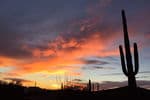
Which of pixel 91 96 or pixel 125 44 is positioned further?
pixel 91 96

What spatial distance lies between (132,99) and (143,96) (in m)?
8.08

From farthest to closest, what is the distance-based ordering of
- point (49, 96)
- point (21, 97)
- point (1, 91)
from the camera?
point (49, 96) → point (21, 97) → point (1, 91)

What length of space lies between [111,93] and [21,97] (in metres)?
8.23

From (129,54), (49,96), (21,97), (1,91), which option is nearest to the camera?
(129,54)

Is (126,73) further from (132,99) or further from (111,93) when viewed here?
(111,93)

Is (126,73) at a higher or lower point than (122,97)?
higher

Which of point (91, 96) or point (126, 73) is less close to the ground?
point (126, 73)

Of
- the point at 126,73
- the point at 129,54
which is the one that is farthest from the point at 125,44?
the point at 126,73

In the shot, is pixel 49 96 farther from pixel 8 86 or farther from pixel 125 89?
pixel 125 89

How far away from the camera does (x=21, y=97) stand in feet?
87.6

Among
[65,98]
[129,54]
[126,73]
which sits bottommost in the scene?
[65,98]

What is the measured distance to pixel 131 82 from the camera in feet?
56.1

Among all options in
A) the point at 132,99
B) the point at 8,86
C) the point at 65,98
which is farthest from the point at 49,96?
the point at 132,99

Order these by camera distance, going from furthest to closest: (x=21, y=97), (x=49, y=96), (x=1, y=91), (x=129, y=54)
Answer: (x=49, y=96) < (x=21, y=97) < (x=1, y=91) < (x=129, y=54)
